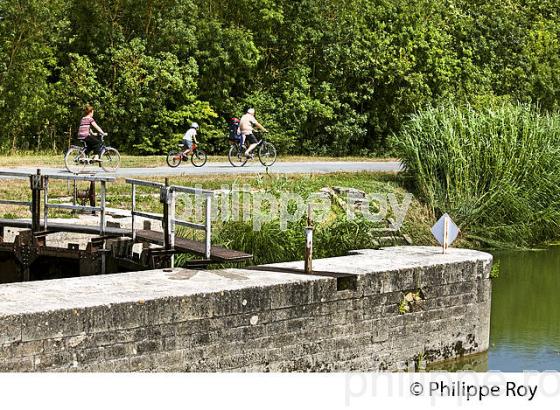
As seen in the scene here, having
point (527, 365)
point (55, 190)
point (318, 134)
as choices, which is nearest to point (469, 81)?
point (318, 134)

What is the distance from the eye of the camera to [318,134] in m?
37.3

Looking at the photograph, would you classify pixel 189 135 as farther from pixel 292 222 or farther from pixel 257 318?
pixel 257 318

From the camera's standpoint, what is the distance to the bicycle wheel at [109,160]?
2575 cm

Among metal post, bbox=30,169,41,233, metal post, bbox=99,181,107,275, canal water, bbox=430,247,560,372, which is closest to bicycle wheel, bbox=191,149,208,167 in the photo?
canal water, bbox=430,247,560,372

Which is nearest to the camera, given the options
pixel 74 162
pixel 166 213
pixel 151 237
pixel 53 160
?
pixel 166 213

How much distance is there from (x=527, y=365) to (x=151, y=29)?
22.8 m

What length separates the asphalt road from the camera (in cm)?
2534

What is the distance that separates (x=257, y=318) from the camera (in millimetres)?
12391

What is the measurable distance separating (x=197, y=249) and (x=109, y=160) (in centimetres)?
1181

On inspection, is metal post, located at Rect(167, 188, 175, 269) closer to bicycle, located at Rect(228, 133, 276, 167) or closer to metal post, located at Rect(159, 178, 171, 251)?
metal post, located at Rect(159, 178, 171, 251)

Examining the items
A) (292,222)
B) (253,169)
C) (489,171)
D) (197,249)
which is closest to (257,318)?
(197,249)

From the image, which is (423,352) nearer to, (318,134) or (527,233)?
(527,233)

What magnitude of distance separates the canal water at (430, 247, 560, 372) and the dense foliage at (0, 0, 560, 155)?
516 inches

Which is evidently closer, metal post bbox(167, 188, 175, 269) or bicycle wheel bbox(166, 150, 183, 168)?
metal post bbox(167, 188, 175, 269)
